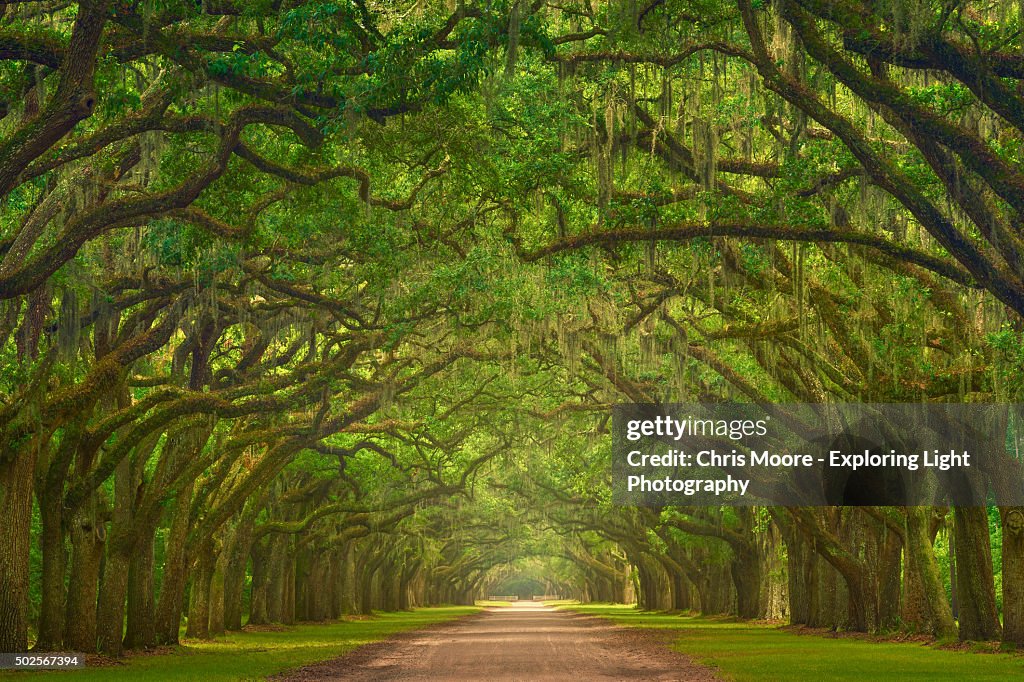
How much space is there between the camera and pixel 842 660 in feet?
84.0

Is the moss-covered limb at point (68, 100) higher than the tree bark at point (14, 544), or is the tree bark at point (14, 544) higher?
the moss-covered limb at point (68, 100)

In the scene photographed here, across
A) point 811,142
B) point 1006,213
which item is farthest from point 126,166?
point 1006,213

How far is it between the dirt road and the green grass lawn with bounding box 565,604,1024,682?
0.93 meters

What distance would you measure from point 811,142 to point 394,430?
64.8 ft

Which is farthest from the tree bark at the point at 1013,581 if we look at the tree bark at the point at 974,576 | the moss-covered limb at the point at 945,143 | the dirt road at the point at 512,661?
the moss-covered limb at the point at 945,143

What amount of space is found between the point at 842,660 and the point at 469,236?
1170cm

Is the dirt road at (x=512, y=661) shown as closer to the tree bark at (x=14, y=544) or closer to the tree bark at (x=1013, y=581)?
the tree bark at (x=14, y=544)

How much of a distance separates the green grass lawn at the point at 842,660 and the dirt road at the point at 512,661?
0.93 metres

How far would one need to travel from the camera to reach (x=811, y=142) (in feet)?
70.8

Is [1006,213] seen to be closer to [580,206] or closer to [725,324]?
[580,206]

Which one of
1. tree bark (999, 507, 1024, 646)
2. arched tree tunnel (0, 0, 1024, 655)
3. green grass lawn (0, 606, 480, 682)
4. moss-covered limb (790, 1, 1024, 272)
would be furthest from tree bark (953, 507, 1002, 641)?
moss-covered limb (790, 1, 1024, 272)

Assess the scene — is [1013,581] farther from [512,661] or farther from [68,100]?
[68,100]

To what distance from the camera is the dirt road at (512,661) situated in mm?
21656

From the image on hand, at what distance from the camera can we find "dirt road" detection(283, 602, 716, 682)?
2166 cm
